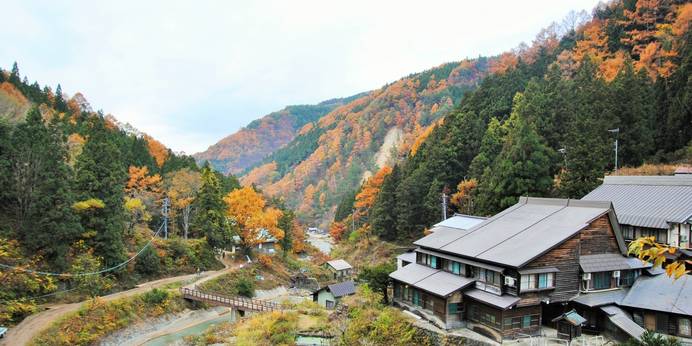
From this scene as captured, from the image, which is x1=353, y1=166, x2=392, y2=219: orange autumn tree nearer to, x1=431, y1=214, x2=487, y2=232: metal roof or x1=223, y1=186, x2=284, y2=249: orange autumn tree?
x1=223, y1=186, x2=284, y2=249: orange autumn tree

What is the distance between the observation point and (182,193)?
46.0 meters

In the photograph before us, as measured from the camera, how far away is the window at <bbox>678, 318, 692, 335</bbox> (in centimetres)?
1686

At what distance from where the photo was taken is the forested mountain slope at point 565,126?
106 ft

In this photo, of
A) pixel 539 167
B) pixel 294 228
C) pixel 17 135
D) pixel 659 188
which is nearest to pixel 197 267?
pixel 17 135

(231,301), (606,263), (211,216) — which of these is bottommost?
(231,301)

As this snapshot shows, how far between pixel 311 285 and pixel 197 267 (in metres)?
11.4

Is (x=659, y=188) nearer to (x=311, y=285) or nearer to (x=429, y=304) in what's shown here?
(x=429, y=304)

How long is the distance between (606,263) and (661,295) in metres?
2.27

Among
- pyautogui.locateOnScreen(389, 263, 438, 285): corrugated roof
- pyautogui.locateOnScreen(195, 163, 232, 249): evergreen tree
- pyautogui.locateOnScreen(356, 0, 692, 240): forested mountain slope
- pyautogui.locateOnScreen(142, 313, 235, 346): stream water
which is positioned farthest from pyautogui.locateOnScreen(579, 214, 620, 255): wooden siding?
pyautogui.locateOnScreen(195, 163, 232, 249): evergreen tree

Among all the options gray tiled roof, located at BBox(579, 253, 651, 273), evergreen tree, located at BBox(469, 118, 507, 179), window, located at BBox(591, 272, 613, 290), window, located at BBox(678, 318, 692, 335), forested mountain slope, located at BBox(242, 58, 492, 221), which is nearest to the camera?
window, located at BBox(678, 318, 692, 335)

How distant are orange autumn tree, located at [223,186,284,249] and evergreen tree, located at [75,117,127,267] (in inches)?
527

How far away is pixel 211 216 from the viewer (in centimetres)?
4328

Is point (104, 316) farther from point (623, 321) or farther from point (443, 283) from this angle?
point (623, 321)

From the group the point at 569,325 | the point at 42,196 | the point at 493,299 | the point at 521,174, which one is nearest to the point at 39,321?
the point at 42,196
